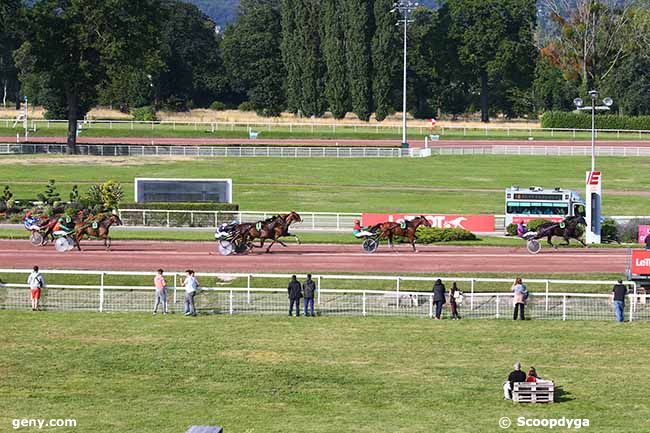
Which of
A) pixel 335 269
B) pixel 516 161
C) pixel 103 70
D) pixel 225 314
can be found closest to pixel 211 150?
pixel 103 70

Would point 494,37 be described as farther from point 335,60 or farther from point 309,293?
point 309,293

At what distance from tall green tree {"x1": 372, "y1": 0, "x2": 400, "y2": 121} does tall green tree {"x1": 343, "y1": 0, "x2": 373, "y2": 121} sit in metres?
0.75

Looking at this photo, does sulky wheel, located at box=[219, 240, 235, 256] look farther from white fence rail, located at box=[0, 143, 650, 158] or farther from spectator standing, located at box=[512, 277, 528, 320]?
white fence rail, located at box=[0, 143, 650, 158]

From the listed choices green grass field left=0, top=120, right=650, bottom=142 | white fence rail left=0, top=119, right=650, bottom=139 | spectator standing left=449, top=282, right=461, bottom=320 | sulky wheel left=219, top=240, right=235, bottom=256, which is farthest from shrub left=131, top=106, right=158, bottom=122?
spectator standing left=449, top=282, right=461, bottom=320

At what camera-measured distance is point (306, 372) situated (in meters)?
21.6

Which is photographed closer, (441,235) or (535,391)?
(535,391)

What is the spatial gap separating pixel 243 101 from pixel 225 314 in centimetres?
10302

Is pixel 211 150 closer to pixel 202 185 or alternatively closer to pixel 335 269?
pixel 202 185

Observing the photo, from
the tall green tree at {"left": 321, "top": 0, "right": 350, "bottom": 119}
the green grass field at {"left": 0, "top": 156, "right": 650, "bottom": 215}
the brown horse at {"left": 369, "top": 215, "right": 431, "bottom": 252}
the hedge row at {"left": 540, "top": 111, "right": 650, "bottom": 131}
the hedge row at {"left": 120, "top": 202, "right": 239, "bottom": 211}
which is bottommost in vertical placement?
the brown horse at {"left": 369, "top": 215, "right": 431, "bottom": 252}

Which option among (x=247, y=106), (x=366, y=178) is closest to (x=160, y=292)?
(x=366, y=178)

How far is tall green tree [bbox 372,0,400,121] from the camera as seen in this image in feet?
348

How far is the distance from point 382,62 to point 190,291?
268 ft

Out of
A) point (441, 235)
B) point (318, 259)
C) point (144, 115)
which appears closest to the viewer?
point (318, 259)

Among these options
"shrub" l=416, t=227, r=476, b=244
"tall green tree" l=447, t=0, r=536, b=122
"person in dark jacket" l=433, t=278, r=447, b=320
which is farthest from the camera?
"tall green tree" l=447, t=0, r=536, b=122
